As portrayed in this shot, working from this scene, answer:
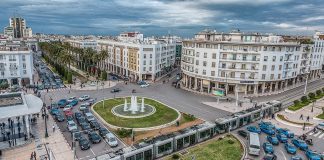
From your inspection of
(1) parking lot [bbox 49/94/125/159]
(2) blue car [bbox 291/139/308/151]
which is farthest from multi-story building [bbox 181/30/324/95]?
(1) parking lot [bbox 49/94/125/159]

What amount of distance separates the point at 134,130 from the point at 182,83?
174 ft

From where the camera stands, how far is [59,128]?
178ft

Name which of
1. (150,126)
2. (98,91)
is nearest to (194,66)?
(98,91)

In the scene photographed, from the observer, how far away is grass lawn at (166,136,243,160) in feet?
141

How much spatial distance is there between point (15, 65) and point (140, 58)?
160 ft

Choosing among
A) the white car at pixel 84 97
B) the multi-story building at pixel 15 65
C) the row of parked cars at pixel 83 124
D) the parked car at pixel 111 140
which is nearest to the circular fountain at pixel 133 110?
the row of parked cars at pixel 83 124

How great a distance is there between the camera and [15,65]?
304 feet

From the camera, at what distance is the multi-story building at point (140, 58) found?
110688mm

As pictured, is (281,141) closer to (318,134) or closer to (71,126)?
(318,134)

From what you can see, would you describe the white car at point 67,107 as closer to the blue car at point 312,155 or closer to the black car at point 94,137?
the black car at point 94,137

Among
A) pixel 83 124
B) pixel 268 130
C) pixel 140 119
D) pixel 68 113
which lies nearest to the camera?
pixel 268 130

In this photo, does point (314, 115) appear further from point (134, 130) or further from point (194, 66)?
point (134, 130)

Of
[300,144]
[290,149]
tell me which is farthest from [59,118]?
[300,144]

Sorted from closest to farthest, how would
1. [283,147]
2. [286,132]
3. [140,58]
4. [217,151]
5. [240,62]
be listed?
[217,151]
[283,147]
[286,132]
[240,62]
[140,58]
